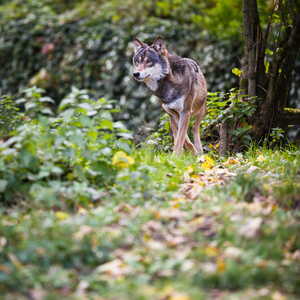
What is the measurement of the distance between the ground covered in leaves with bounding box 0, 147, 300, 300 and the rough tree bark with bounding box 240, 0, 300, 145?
7.56 feet

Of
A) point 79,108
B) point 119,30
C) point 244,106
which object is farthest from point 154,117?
point 79,108

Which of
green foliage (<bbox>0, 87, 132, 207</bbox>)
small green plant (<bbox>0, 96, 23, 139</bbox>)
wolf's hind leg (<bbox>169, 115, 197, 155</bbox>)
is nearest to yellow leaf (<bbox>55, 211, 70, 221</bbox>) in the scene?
green foliage (<bbox>0, 87, 132, 207</bbox>)

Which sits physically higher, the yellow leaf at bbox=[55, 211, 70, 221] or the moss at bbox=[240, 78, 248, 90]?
the moss at bbox=[240, 78, 248, 90]

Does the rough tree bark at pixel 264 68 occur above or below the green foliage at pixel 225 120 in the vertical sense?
above

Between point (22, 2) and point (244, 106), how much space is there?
940 centimetres

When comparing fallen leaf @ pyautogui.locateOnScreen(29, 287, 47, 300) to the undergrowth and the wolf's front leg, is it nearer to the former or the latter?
the undergrowth

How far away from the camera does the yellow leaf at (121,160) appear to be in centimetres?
366

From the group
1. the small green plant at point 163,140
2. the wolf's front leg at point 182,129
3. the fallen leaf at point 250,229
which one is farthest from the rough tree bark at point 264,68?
the fallen leaf at point 250,229

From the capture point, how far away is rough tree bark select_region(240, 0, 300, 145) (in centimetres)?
571

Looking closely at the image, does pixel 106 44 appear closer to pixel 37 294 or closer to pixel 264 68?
pixel 264 68

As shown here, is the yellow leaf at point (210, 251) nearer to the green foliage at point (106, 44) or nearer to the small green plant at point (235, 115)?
the small green plant at point (235, 115)

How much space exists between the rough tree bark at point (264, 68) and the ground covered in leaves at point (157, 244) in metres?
2.30

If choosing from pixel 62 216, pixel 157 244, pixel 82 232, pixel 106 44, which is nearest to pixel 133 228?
pixel 157 244

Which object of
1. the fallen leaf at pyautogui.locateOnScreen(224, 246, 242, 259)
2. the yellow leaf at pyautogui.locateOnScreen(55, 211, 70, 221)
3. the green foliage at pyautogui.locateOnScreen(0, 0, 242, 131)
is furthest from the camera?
the green foliage at pyautogui.locateOnScreen(0, 0, 242, 131)
